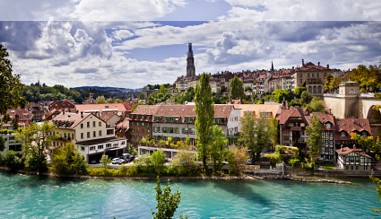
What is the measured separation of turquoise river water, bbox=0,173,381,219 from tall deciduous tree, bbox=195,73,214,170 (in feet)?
10.8

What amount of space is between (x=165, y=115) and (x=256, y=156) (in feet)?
39.3

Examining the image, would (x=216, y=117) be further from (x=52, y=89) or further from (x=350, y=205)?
(x=52, y=89)

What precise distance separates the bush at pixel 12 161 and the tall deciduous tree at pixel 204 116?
18373 millimetres

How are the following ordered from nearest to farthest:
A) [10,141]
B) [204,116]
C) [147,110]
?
1. [204,116]
2. [10,141]
3. [147,110]

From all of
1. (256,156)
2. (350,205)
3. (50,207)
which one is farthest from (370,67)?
(50,207)

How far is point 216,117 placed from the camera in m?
35.6

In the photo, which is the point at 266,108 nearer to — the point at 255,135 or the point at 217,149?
the point at 255,135

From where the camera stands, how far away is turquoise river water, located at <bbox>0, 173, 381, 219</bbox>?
20656mm

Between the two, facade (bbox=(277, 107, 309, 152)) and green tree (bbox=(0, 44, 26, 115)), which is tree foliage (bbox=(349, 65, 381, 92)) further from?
green tree (bbox=(0, 44, 26, 115))

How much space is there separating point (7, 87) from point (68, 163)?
22.6 metres

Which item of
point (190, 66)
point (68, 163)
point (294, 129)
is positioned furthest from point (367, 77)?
point (190, 66)

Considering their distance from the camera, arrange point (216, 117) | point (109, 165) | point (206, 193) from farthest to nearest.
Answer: point (216, 117) < point (109, 165) < point (206, 193)

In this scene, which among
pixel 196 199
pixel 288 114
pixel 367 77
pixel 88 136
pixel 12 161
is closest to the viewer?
pixel 196 199

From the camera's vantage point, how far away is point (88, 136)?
35125 millimetres
